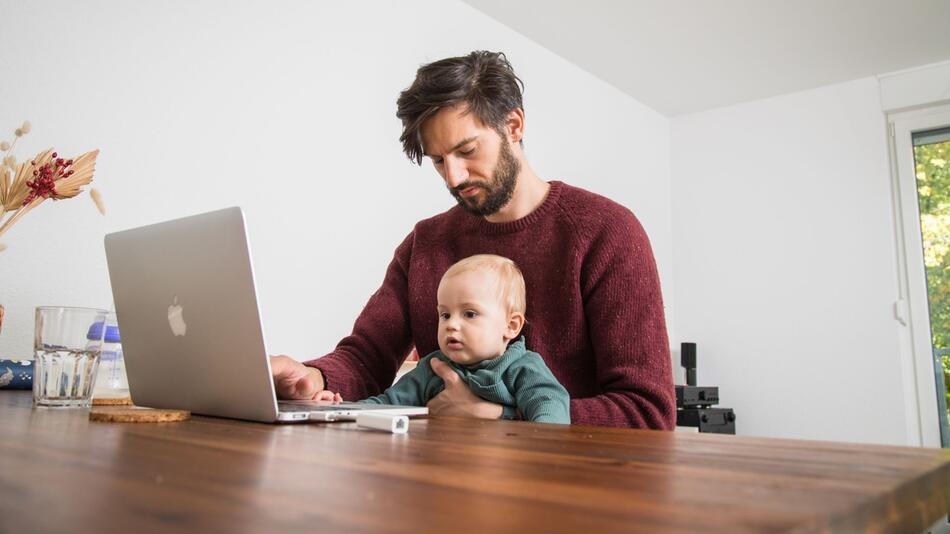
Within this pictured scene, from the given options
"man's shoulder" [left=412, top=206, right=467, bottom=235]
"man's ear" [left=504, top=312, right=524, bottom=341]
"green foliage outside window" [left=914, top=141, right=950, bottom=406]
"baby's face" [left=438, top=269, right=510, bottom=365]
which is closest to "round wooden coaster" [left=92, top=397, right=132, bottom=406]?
"baby's face" [left=438, top=269, right=510, bottom=365]

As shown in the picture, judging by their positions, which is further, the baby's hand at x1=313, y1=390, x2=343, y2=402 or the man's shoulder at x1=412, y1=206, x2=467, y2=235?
the man's shoulder at x1=412, y1=206, x2=467, y2=235

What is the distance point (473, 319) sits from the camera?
53.4 inches

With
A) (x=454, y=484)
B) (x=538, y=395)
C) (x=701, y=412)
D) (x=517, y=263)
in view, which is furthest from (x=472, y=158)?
(x=701, y=412)

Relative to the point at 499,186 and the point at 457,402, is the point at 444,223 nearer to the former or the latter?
the point at 499,186

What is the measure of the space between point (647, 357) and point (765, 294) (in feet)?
10.7

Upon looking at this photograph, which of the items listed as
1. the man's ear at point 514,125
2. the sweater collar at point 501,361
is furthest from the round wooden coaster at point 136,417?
the man's ear at point 514,125

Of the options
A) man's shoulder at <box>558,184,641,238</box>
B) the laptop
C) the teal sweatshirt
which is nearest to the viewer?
the laptop

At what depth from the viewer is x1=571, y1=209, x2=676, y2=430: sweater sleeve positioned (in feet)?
4.02

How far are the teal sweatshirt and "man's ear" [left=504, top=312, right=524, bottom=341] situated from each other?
0.04 m

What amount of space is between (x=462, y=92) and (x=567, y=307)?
54 centimetres

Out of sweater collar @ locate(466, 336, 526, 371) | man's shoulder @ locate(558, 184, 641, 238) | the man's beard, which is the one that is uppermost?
the man's beard

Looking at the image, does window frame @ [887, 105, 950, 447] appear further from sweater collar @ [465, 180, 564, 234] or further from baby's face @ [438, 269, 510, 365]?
baby's face @ [438, 269, 510, 365]

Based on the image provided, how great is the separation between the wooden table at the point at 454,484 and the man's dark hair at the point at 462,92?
3.48 ft

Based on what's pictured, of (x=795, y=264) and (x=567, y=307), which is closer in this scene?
(x=567, y=307)
